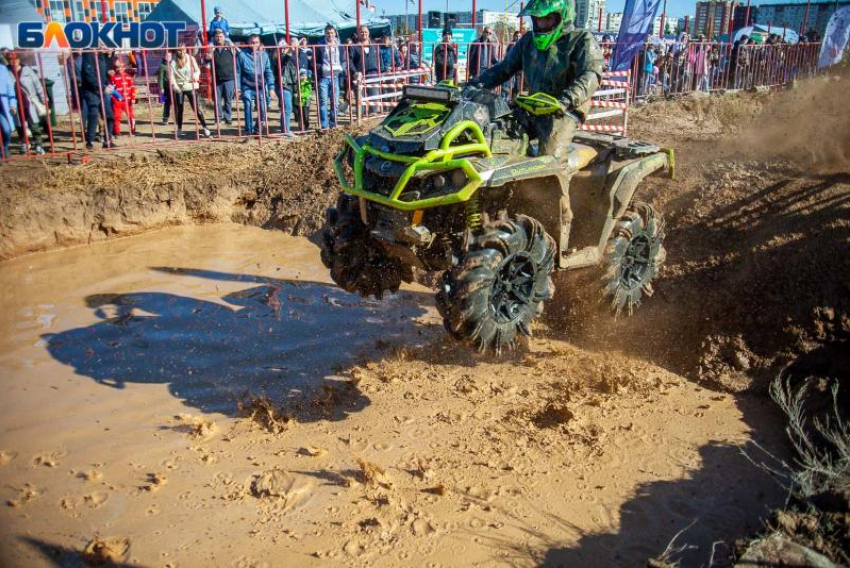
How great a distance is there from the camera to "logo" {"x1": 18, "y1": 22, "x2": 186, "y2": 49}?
15.4m

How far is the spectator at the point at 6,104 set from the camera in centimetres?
1051

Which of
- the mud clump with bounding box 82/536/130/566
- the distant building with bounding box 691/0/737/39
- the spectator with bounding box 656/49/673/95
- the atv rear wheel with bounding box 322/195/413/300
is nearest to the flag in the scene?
the spectator with bounding box 656/49/673/95

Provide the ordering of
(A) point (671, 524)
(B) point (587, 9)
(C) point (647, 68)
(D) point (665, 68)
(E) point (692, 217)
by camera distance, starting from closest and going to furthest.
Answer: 1. (A) point (671, 524)
2. (E) point (692, 217)
3. (C) point (647, 68)
4. (D) point (665, 68)
5. (B) point (587, 9)

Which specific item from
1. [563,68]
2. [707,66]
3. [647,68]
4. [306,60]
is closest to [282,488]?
[563,68]

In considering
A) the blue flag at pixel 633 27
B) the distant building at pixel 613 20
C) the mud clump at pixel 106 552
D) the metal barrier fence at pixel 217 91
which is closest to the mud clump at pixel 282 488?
the mud clump at pixel 106 552

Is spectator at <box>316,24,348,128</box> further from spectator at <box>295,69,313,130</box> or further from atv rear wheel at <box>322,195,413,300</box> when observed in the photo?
atv rear wheel at <box>322,195,413,300</box>

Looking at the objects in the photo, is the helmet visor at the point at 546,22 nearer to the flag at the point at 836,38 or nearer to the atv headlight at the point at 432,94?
the atv headlight at the point at 432,94

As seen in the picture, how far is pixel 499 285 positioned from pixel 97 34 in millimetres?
17160

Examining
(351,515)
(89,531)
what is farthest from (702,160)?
(89,531)

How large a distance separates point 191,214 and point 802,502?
8582 millimetres

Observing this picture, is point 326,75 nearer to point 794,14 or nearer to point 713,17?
point 713,17

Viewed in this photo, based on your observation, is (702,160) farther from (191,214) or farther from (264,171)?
(191,214)

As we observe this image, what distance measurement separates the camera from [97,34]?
18.4m

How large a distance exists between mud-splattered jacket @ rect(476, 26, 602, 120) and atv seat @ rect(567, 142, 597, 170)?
320mm
